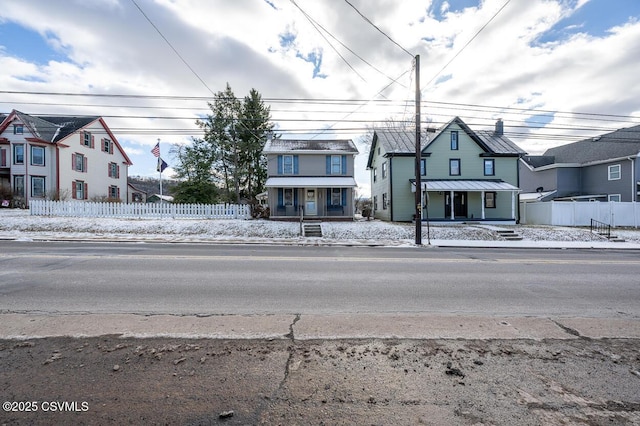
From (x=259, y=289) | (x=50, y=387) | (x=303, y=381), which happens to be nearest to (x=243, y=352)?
(x=303, y=381)

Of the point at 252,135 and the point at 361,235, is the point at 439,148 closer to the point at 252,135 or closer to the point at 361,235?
the point at 361,235

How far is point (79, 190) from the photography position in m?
32.5

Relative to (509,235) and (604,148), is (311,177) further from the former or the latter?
(604,148)

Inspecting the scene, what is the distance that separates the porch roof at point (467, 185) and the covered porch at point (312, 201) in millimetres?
5546

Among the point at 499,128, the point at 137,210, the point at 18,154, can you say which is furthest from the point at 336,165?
the point at 18,154

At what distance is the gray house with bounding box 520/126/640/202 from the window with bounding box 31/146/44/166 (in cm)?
4665

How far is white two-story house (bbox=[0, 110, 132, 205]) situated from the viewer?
28656 mm

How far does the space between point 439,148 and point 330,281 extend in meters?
22.6

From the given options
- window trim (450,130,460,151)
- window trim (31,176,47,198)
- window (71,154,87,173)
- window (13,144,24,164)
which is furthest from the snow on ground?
window (71,154,87,173)

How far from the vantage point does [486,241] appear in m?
17.1

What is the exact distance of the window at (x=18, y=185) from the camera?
28.5 metres

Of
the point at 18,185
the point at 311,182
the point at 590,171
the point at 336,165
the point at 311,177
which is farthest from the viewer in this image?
the point at 590,171

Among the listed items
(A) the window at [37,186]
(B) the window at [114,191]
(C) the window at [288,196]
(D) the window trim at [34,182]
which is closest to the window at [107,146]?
(B) the window at [114,191]

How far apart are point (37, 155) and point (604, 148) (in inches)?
2079
